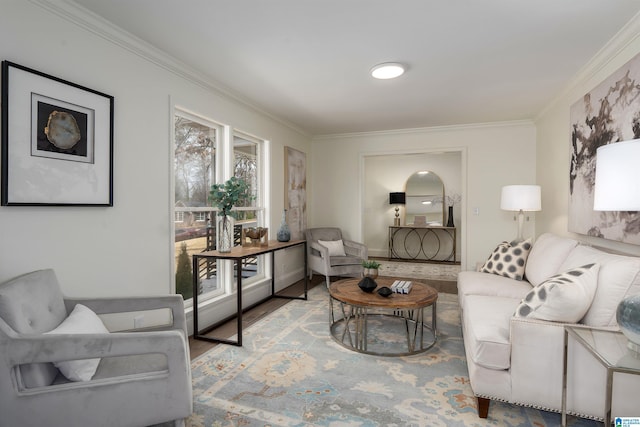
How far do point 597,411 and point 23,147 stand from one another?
3284mm

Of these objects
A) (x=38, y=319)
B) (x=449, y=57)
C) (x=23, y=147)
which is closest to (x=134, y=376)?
(x=38, y=319)

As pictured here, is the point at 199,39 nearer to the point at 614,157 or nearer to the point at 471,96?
the point at 614,157

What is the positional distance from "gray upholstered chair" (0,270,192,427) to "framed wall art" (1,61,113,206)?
23.5 inches

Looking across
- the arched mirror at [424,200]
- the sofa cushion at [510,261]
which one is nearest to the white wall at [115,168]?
the sofa cushion at [510,261]

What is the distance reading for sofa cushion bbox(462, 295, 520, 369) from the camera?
72.4 inches

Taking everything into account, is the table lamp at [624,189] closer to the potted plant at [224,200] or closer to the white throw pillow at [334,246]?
the potted plant at [224,200]

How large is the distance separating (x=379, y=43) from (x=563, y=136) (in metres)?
2.49

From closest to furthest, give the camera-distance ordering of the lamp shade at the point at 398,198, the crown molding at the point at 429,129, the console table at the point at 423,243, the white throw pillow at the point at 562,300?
the white throw pillow at the point at 562,300 → the crown molding at the point at 429,129 → the console table at the point at 423,243 → the lamp shade at the point at 398,198

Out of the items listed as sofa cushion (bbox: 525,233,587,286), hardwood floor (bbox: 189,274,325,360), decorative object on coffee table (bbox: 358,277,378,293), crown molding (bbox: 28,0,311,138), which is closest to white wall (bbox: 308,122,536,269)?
hardwood floor (bbox: 189,274,325,360)

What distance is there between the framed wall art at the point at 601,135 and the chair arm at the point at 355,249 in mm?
2507

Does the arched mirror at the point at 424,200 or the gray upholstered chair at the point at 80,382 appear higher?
the arched mirror at the point at 424,200

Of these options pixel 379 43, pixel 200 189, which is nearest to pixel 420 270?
pixel 200 189

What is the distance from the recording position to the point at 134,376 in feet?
4.88

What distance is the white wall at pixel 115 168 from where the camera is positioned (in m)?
1.88
